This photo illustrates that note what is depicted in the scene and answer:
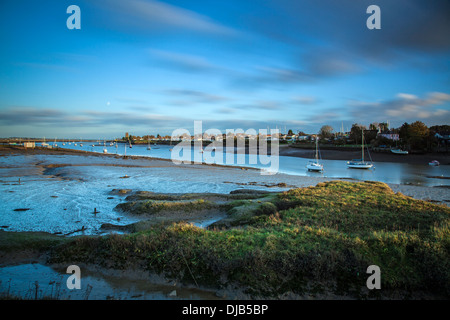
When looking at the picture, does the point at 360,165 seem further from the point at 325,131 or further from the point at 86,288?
the point at 325,131

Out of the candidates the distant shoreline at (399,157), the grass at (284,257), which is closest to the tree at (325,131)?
the distant shoreline at (399,157)

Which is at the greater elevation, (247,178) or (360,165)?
(360,165)

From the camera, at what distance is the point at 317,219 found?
11.7m

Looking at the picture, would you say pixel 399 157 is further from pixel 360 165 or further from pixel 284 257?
pixel 284 257

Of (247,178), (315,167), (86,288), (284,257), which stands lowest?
(247,178)

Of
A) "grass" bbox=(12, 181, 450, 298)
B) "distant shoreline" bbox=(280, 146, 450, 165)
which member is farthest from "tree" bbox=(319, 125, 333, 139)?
"grass" bbox=(12, 181, 450, 298)

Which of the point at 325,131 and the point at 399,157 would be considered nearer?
the point at 399,157

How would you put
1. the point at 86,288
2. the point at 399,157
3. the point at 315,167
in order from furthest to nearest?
the point at 399,157 → the point at 315,167 → the point at 86,288

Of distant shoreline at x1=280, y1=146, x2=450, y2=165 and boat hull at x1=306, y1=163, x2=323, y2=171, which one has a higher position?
distant shoreline at x1=280, y1=146, x2=450, y2=165

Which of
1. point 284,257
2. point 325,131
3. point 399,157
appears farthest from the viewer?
point 325,131

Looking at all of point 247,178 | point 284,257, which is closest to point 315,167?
point 247,178

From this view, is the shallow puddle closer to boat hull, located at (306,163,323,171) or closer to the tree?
boat hull, located at (306,163,323,171)

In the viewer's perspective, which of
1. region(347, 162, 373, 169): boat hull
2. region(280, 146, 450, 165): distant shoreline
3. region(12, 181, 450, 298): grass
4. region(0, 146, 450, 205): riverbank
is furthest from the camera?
region(280, 146, 450, 165): distant shoreline

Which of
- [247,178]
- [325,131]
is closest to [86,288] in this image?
[247,178]
